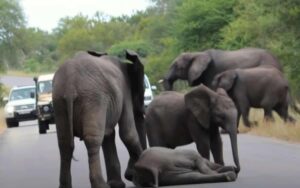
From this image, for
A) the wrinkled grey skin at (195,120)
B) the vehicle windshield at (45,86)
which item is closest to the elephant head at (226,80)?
the vehicle windshield at (45,86)

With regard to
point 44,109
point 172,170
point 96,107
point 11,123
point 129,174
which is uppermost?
point 96,107

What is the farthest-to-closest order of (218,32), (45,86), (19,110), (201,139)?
(218,32), (19,110), (45,86), (201,139)

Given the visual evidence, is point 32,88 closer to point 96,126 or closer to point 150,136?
point 150,136

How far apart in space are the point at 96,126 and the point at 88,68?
3.07 ft

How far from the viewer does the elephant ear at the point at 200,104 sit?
1484 cm

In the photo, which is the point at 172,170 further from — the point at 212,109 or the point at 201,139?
the point at 212,109

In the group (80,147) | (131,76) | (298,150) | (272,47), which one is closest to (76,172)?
(131,76)

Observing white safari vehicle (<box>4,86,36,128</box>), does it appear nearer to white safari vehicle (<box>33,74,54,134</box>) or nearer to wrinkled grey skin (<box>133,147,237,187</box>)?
white safari vehicle (<box>33,74,54,134</box>)

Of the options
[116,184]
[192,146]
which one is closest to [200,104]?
[116,184]

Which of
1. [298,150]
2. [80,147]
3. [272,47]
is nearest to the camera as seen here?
[298,150]

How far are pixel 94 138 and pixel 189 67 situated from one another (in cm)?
1880

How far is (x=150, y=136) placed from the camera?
15938mm

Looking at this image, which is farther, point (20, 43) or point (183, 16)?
point (20, 43)

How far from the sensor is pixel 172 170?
45.2 ft
